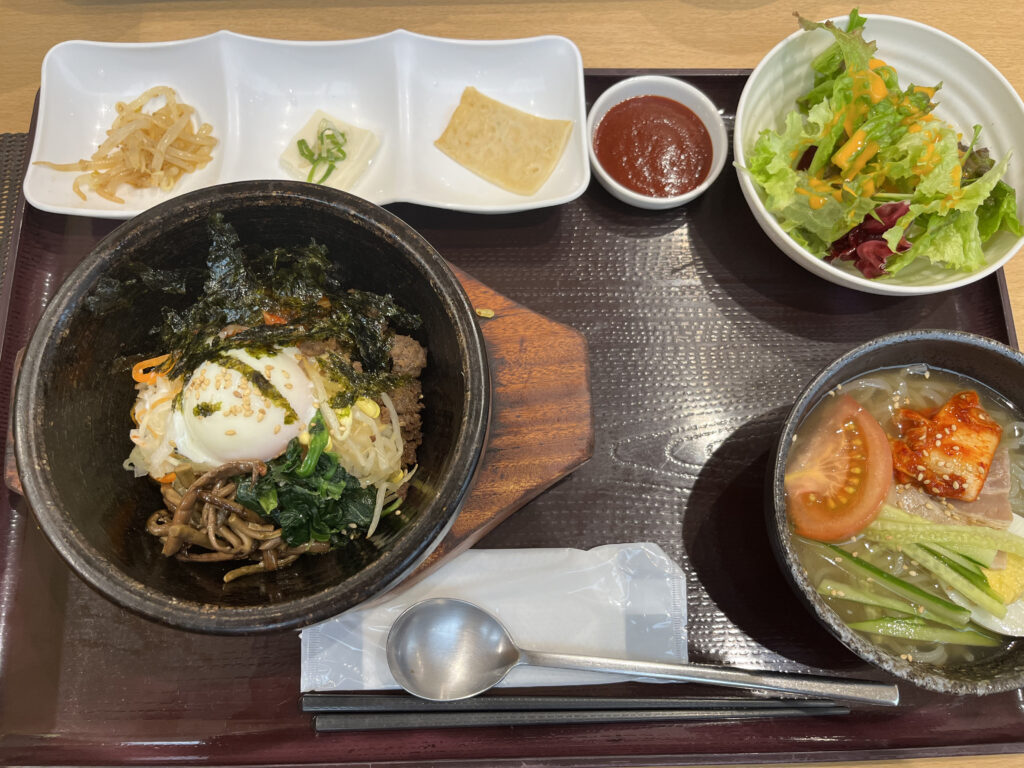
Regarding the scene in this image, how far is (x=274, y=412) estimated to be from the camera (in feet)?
4.60

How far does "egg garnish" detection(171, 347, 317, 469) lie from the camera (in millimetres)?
1383

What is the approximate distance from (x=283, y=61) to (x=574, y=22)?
39.3 inches

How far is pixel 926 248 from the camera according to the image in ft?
6.00

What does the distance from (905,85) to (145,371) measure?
7.56 ft

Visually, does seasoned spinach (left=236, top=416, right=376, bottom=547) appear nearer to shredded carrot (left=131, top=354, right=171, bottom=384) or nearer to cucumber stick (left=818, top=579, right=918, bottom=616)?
shredded carrot (left=131, top=354, right=171, bottom=384)

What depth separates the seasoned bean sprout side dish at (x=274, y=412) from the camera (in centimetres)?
138

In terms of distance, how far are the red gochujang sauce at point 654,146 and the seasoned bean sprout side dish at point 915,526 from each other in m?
0.79

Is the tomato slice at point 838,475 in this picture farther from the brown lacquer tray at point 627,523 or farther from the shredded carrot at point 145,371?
the shredded carrot at point 145,371

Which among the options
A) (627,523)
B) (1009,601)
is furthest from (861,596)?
(627,523)

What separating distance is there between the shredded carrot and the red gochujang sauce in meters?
→ 1.35

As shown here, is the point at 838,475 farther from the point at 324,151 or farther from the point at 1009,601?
the point at 324,151

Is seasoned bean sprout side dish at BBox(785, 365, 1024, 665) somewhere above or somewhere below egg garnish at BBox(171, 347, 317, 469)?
below

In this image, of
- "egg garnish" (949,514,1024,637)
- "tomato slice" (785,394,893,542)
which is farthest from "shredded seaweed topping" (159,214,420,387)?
"egg garnish" (949,514,1024,637)

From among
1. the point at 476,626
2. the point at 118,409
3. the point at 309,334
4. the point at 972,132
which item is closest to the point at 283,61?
the point at 309,334
